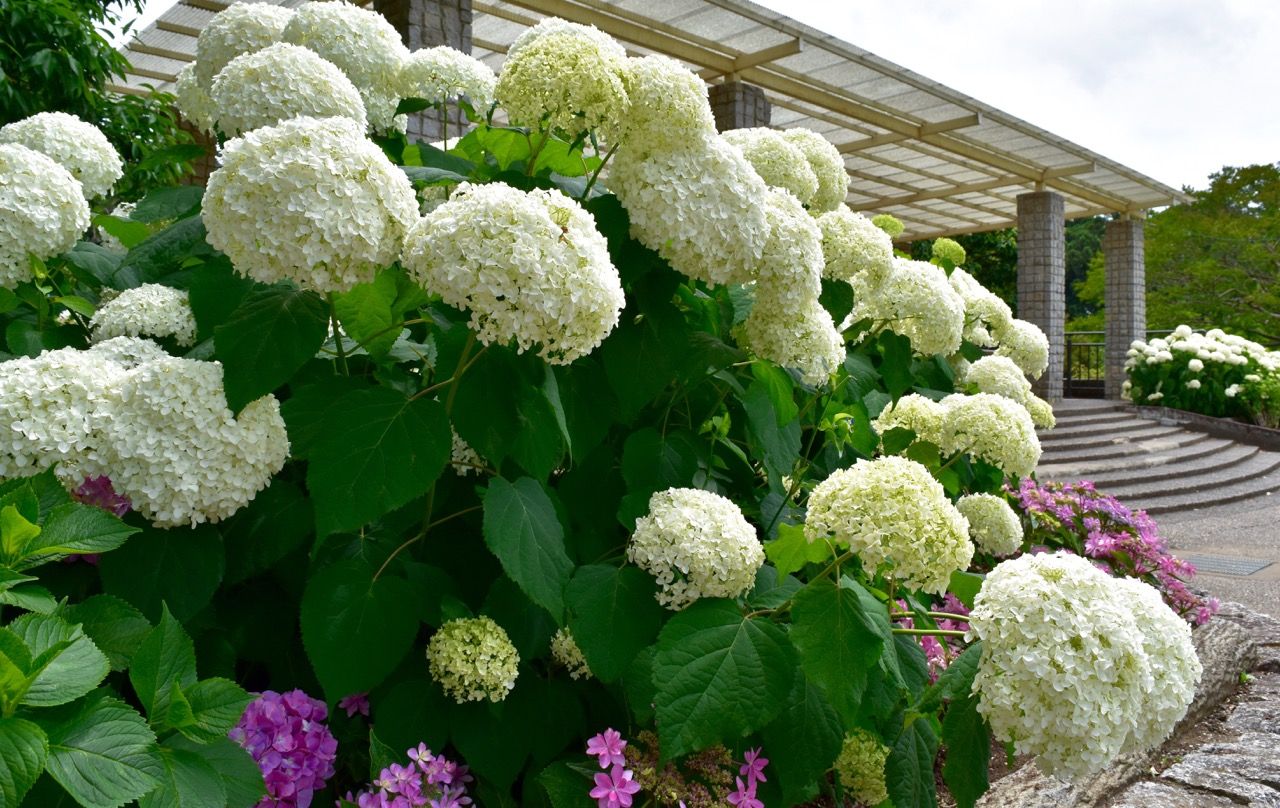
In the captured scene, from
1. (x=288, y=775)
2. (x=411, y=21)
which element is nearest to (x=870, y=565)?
(x=288, y=775)

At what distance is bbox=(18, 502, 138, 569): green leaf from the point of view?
1.09 m

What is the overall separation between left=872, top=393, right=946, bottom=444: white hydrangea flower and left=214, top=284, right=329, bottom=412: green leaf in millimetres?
1781

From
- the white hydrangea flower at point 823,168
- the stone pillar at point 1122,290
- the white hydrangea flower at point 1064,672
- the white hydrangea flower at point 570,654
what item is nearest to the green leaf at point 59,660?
the white hydrangea flower at point 570,654

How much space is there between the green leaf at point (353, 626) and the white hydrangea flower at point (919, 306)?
1726mm

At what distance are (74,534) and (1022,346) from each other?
348 centimetres

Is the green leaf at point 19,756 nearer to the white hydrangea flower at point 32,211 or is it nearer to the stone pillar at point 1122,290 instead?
the white hydrangea flower at point 32,211

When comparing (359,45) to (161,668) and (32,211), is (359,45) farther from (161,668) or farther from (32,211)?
(161,668)

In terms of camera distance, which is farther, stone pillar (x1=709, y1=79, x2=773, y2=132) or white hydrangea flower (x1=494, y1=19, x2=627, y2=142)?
stone pillar (x1=709, y1=79, x2=773, y2=132)

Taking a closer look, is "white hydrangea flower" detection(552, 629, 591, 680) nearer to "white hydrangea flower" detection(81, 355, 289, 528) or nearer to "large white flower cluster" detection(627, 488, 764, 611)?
"large white flower cluster" detection(627, 488, 764, 611)

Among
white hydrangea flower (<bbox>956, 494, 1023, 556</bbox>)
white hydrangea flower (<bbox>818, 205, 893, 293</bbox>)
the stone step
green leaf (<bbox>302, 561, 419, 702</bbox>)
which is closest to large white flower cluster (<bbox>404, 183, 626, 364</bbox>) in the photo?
green leaf (<bbox>302, 561, 419, 702</bbox>)

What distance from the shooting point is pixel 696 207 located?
4.86 ft

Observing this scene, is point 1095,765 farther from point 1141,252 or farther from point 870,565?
point 1141,252

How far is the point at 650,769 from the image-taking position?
148 centimetres

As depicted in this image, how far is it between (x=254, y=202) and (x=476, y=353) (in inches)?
15.0
